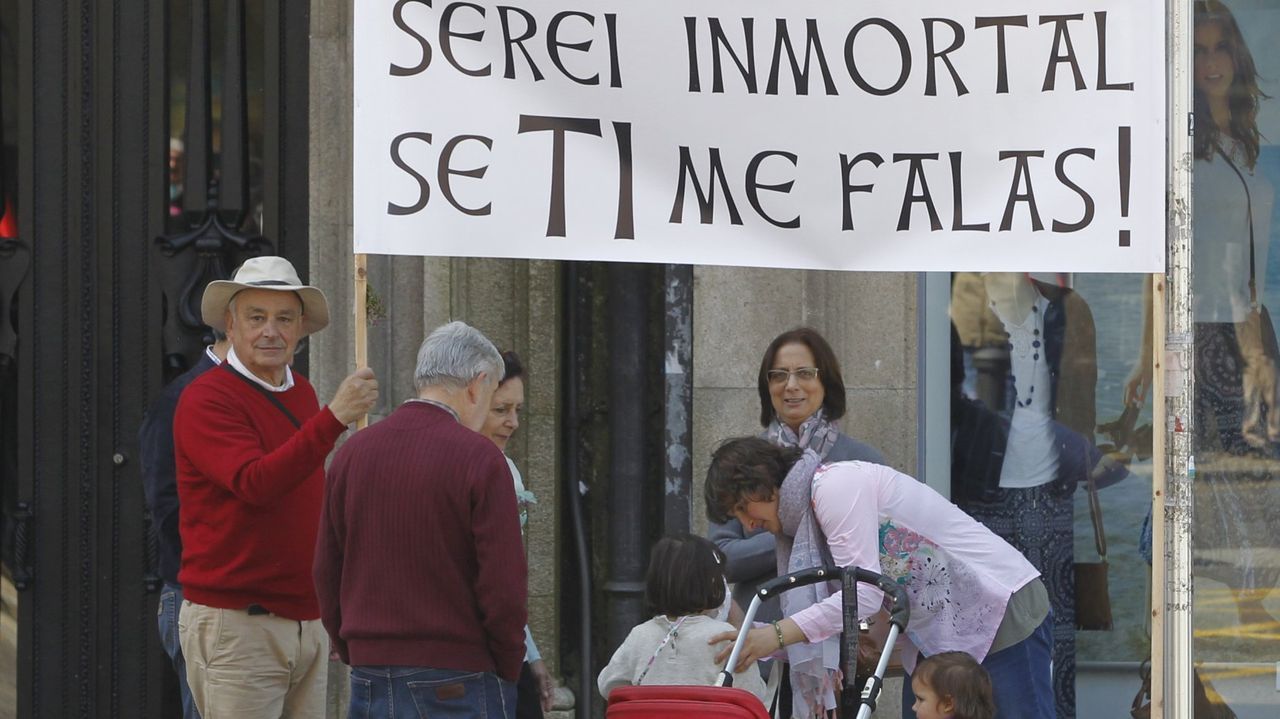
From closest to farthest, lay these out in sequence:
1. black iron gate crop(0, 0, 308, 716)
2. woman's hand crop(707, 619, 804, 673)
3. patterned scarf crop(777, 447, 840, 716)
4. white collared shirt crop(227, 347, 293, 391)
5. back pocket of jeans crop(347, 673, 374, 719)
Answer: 1. back pocket of jeans crop(347, 673, 374, 719)
2. woman's hand crop(707, 619, 804, 673)
3. patterned scarf crop(777, 447, 840, 716)
4. white collared shirt crop(227, 347, 293, 391)
5. black iron gate crop(0, 0, 308, 716)

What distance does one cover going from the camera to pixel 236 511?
5824 mm

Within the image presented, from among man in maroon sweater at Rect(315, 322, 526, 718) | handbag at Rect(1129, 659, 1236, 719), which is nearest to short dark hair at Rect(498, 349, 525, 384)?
man in maroon sweater at Rect(315, 322, 526, 718)

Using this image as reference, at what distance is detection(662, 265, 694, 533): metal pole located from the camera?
775 centimetres

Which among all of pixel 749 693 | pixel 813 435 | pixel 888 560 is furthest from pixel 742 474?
pixel 813 435

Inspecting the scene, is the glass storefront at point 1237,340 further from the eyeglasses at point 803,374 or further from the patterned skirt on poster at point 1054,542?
the eyeglasses at point 803,374

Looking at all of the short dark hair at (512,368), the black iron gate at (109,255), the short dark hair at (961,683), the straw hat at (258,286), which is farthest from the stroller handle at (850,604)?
the black iron gate at (109,255)

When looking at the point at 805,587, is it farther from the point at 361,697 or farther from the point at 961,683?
the point at 361,697

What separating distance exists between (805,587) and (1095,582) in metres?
2.36

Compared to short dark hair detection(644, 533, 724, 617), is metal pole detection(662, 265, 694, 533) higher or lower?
higher

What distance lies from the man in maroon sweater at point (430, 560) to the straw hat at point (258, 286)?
48.4 inches

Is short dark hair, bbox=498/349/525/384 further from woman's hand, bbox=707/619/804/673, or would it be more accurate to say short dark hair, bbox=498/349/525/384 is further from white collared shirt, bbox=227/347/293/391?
woman's hand, bbox=707/619/804/673

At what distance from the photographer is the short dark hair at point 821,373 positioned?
21.1 feet

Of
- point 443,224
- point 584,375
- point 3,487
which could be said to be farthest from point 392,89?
point 3,487

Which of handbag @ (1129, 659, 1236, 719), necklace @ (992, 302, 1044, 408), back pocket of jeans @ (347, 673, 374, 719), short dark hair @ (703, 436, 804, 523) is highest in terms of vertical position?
necklace @ (992, 302, 1044, 408)
